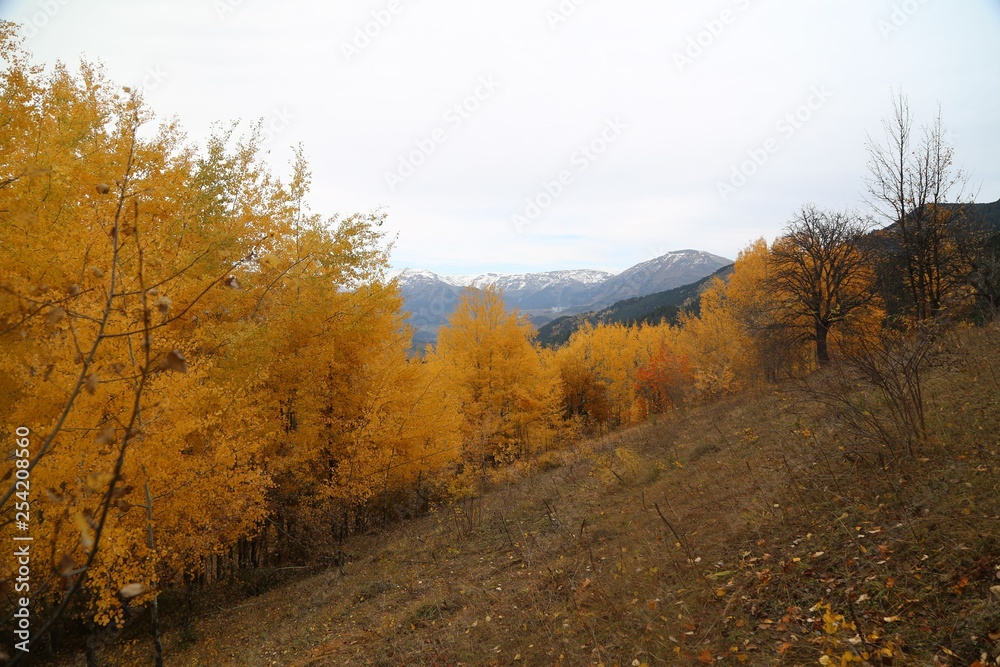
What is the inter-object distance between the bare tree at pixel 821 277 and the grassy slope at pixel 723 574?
8.74 meters

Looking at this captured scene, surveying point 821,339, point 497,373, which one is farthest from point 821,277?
point 497,373

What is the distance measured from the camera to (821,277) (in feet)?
62.1

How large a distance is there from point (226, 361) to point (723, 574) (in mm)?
8155

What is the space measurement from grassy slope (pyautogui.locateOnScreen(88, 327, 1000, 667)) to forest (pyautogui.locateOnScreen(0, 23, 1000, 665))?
0.49 meters

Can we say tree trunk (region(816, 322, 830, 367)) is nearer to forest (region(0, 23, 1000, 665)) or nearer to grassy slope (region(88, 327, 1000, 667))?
forest (region(0, 23, 1000, 665))

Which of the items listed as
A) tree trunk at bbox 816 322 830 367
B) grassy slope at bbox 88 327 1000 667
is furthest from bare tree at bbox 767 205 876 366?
grassy slope at bbox 88 327 1000 667

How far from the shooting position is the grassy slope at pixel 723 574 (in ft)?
12.4

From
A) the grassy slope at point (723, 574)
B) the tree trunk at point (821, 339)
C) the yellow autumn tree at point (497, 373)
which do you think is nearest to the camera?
the grassy slope at point (723, 574)

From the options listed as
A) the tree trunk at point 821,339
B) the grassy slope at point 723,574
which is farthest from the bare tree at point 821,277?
the grassy slope at point 723,574

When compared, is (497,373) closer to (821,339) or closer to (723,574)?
(821,339)

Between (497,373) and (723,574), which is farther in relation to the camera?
(497,373)

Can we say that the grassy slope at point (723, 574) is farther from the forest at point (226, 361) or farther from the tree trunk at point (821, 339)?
the tree trunk at point (821, 339)

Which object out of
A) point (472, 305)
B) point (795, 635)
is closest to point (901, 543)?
point (795, 635)

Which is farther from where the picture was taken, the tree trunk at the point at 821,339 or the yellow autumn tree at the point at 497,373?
the yellow autumn tree at the point at 497,373
